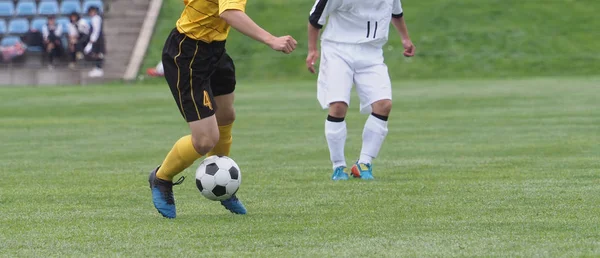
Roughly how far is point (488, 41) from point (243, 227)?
86.4 feet

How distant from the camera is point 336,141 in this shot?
31.7ft

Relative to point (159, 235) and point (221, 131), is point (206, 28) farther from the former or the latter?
point (159, 235)

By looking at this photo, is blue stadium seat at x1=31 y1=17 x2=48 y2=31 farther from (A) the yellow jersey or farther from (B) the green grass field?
(A) the yellow jersey

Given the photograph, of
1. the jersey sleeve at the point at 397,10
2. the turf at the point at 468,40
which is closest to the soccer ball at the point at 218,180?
the jersey sleeve at the point at 397,10

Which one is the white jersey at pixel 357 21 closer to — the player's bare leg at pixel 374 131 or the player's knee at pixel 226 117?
the player's bare leg at pixel 374 131

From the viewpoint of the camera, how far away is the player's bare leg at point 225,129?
728 cm

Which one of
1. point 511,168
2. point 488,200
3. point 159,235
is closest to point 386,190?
point 488,200

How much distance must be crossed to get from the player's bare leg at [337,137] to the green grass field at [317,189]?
0.32 m

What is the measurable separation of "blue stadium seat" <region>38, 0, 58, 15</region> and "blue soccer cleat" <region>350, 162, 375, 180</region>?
2478 centimetres

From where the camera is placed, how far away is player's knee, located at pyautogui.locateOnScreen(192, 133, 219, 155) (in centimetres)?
713

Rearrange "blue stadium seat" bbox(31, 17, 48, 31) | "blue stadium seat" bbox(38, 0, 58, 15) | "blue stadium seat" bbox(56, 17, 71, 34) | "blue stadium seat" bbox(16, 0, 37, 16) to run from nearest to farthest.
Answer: "blue stadium seat" bbox(56, 17, 71, 34), "blue stadium seat" bbox(31, 17, 48, 31), "blue stadium seat" bbox(38, 0, 58, 15), "blue stadium seat" bbox(16, 0, 37, 16)

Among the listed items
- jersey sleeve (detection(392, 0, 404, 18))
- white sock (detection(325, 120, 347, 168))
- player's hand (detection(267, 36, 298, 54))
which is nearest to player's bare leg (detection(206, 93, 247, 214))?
player's hand (detection(267, 36, 298, 54))

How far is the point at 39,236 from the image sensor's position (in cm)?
635

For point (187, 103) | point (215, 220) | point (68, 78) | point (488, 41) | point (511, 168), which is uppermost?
point (187, 103)
